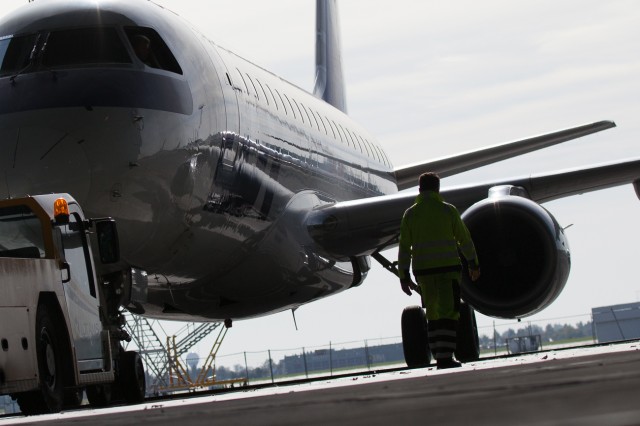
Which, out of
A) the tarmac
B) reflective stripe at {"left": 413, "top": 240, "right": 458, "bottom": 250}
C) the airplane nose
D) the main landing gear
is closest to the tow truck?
the airplane nose

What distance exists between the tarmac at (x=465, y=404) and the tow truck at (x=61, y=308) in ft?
13.7

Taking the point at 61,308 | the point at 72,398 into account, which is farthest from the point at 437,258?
the point at 72,398

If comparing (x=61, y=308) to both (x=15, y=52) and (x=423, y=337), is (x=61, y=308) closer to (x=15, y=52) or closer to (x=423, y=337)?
(x=15, y=52)

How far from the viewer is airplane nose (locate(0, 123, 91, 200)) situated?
1028 centimetres

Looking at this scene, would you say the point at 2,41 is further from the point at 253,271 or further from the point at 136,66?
the point at 253,271

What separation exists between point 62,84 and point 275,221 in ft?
11.4

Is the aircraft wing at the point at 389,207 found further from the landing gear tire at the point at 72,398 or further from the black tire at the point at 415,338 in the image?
the landing gear tire at the point at 72,398

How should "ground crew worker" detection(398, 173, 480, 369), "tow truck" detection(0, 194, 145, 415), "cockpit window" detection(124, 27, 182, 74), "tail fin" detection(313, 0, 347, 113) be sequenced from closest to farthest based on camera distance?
1. "tow truck" detection(0, 194, 145, 415)
2. "ground crew worker" detection(398, 173, 480, 369)
3. "cockpit window" detection(124, 27, 182, 74)
4. "tail fin" detection(313, 0, 347, 113)

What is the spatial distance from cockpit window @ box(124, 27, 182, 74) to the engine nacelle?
325 centimetres

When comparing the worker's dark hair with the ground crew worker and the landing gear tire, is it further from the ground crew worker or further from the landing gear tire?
the landing gear tire

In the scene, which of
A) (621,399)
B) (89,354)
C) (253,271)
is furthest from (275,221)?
(621,399)

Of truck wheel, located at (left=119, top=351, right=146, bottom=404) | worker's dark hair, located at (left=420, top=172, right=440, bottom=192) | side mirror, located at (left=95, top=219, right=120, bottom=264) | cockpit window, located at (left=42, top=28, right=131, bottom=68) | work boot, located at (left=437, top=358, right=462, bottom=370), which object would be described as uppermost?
cockpit window, located at (left=42, top=28, right=131, bottom=68)

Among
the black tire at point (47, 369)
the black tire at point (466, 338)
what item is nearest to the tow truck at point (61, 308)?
the black tire at point (47, 369)

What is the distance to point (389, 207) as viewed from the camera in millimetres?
14508
